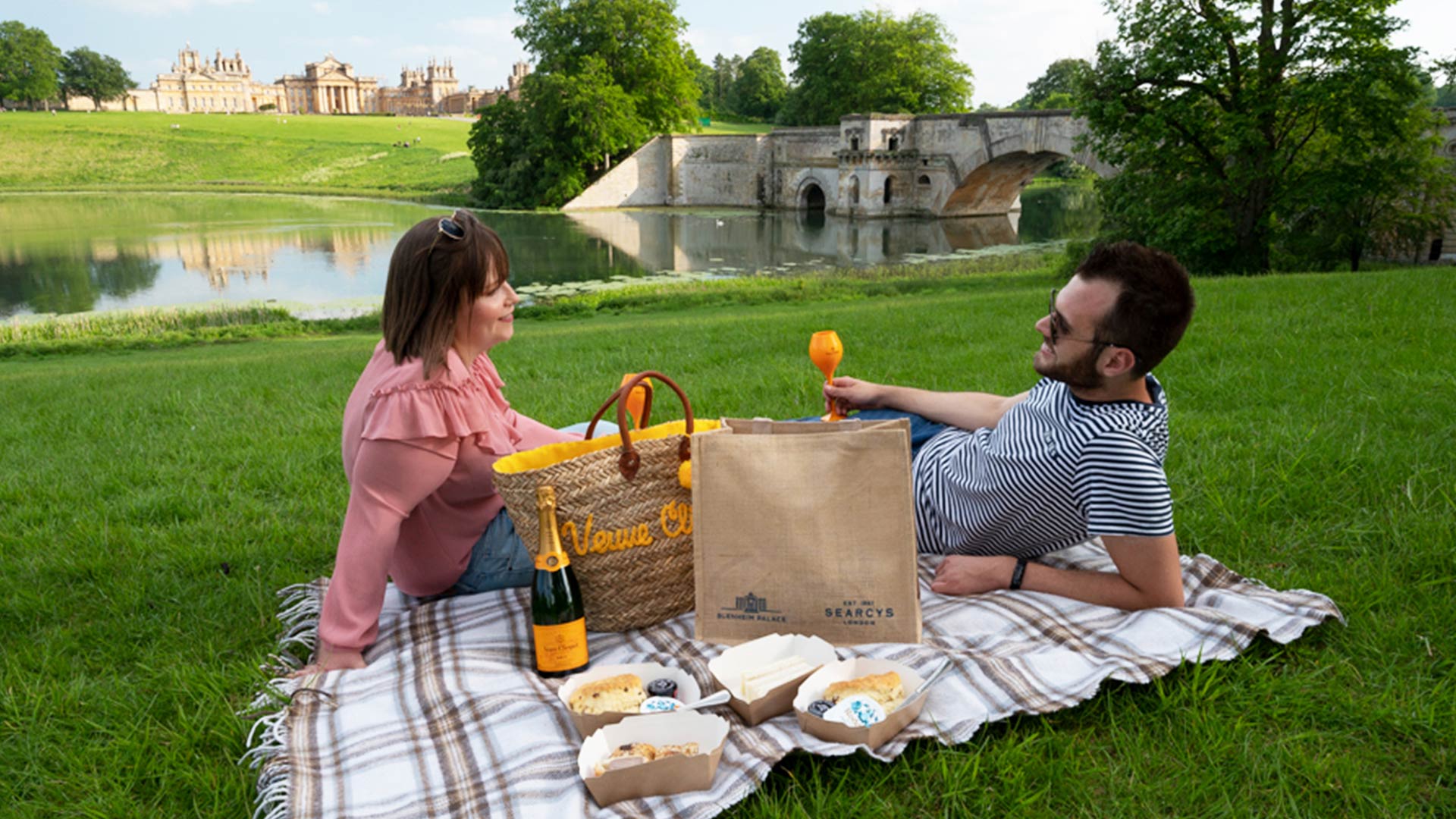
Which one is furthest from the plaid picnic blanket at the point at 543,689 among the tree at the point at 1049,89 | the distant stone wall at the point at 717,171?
the tree at the point at 1049,89

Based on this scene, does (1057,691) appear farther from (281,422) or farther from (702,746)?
(281,422)

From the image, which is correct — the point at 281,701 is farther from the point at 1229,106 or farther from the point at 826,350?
the point at 1229,106

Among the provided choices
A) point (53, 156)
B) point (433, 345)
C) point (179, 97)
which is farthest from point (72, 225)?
point (179, 97)

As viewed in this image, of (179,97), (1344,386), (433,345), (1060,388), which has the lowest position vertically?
(1344,386)

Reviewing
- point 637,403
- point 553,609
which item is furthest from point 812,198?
point 553,609

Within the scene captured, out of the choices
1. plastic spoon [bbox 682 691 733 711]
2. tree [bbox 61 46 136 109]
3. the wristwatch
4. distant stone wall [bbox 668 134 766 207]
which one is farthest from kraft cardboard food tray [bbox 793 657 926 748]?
tree [bbox 61 46 136 109]

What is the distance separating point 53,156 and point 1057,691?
63.2 meters

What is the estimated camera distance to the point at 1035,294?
880 cm

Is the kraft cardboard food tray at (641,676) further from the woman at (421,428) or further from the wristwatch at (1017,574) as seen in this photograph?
the wristwatch at (1017,574)

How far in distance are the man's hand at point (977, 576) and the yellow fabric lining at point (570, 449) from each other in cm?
82

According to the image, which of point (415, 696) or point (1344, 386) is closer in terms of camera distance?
point (415, 696)

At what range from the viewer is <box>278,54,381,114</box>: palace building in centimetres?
11769

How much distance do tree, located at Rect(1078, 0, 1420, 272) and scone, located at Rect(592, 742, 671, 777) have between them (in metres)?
13.8

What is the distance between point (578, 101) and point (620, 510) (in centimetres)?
3676
